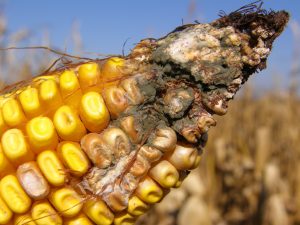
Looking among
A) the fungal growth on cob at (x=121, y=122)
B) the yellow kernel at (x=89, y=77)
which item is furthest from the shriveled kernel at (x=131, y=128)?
the yellow kernel at (x=89, y=77)

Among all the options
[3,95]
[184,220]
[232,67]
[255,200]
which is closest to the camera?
[232,67]

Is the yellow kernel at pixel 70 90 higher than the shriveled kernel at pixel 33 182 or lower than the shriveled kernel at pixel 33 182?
higher

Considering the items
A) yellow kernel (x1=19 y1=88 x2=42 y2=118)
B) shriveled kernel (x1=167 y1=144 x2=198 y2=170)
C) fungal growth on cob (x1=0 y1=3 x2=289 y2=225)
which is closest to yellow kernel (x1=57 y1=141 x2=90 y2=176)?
fungal growth on cob (x1=0 y1=3 x2=289 y2=225)

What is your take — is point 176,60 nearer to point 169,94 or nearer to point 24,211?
point 169,94

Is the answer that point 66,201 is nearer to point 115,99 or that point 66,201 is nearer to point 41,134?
point 41,134

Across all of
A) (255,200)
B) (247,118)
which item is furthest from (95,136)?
(247,118)

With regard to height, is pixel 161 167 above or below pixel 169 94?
below

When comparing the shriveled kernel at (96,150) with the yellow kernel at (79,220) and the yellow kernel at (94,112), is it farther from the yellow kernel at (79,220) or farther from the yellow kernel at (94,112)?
the yellow kernel at (79,220)
